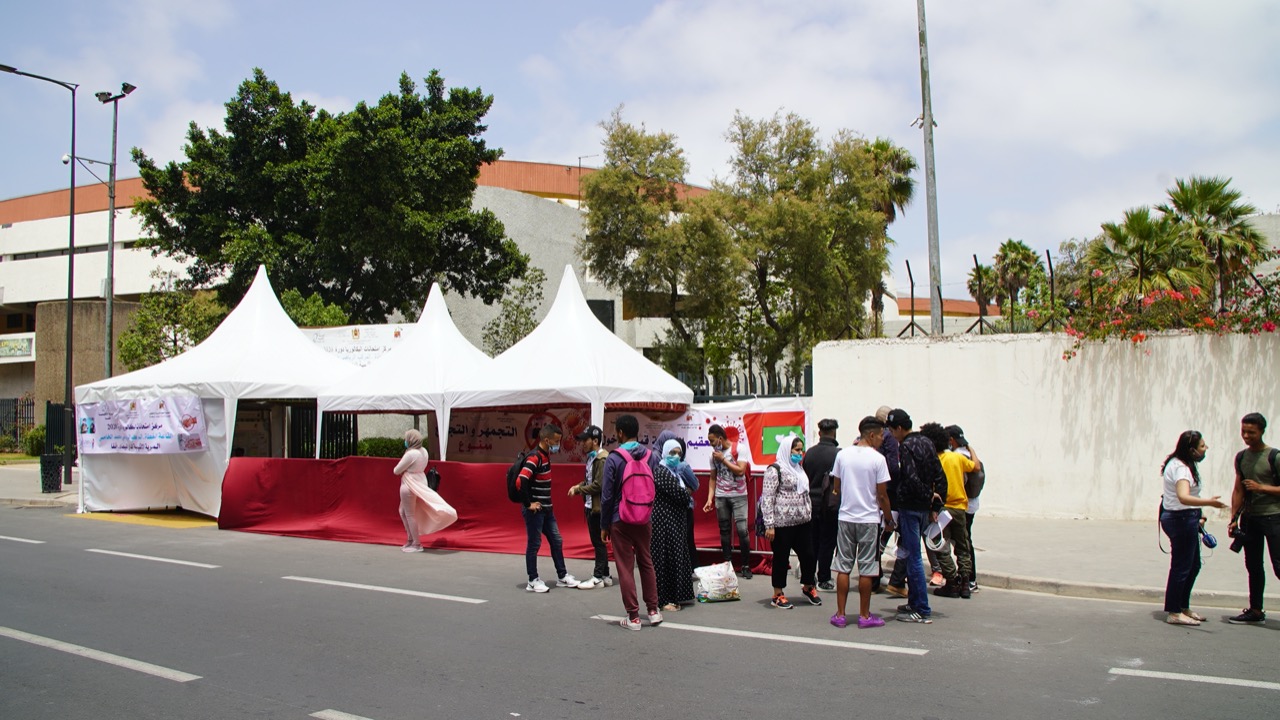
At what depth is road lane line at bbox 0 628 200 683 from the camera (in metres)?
6.31

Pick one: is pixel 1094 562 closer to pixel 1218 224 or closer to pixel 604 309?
pixel 1218 224

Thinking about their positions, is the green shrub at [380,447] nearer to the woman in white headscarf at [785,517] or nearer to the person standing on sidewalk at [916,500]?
the woman in white headscarf at [785,517]

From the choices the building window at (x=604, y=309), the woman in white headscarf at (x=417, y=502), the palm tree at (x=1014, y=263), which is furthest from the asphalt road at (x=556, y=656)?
the palm tree at (x=1014, y=263)

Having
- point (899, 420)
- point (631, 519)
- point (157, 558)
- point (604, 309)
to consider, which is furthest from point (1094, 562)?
point (604, 309)

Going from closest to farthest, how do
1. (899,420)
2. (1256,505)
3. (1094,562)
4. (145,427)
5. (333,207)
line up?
(1256,505) → (899,420) → (1094,562) → (145,427) → (333,207)

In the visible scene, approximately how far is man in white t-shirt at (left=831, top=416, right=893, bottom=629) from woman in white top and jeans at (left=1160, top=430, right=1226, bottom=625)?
2.29 meters

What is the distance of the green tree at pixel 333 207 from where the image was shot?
2789 cm

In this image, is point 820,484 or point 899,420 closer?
point 899,420

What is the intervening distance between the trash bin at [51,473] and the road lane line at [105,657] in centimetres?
1572

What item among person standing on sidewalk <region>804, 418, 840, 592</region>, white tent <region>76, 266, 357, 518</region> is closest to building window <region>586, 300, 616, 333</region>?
white tent <region>76, 266, 357, 518</region>

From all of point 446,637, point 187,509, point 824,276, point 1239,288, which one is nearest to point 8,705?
point 446,637

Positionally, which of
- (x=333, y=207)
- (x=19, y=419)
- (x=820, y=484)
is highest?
(x=333, y=207)

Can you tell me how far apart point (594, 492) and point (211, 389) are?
376 inches

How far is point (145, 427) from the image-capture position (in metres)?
16.6
